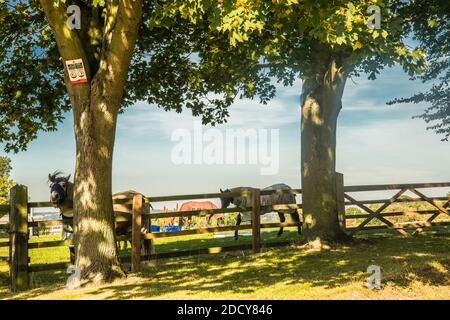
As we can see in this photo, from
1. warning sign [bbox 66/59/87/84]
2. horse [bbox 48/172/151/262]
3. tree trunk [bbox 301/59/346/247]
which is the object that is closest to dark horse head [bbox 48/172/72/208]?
horse [bbox 48/172/151/262]

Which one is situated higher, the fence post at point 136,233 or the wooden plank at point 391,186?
the wooden plank at point 391,186

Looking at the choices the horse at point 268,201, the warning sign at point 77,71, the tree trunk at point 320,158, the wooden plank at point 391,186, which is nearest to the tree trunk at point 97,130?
the warning sign at point 77,71

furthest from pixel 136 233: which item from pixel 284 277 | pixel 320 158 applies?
pixel 320 158

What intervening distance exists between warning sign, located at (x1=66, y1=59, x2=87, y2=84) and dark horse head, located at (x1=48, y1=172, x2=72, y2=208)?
3.47 m

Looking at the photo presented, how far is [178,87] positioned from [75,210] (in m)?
8.63

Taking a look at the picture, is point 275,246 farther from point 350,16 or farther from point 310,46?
point 350,16

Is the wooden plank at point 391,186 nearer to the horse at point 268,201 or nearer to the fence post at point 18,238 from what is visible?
the horse at point 268,201

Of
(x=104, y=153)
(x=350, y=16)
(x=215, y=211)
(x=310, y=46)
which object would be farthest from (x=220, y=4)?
(x=215, y=211)

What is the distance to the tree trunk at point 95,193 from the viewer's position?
33.7 feet

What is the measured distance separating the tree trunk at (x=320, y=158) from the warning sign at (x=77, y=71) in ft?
22.1

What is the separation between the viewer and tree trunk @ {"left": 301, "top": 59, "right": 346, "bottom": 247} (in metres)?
14.5

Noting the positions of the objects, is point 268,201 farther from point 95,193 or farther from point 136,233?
point 95,193

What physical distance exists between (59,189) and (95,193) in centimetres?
303

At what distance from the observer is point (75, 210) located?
10562mm
